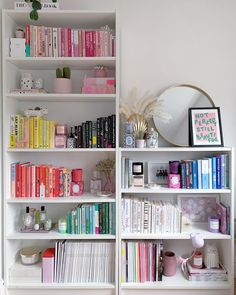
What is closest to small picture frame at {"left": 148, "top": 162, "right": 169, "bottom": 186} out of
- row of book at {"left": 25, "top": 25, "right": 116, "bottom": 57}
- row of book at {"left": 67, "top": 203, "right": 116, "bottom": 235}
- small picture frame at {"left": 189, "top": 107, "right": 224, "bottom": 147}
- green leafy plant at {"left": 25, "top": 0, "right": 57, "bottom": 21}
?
small picture frame at {"left": 189, "top": 107, "right": 224, "bottom": 147}

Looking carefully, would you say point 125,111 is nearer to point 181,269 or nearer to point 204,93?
point 204,93

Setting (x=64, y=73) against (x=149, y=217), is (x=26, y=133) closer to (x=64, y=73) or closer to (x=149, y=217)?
(x=64, y=73)

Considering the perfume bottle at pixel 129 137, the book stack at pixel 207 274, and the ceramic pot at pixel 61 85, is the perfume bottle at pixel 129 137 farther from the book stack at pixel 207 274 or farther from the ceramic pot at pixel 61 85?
the book stack at pixel 207 274

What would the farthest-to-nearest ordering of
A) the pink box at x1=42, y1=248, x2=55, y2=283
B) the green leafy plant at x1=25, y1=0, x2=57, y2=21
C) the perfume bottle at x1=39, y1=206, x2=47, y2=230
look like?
the perfume bottle at x1=39, y1=206, x2=47, y2=230 < the pink box at x1=42, y1=248, x2=55, y2=283 < the green leafy plant at x1=25, y1=0, x2=57, y2=21

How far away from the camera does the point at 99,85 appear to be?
85.3 inches

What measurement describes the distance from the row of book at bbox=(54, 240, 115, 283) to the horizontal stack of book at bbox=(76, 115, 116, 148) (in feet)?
2.30

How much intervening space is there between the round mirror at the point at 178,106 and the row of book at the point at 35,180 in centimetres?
81

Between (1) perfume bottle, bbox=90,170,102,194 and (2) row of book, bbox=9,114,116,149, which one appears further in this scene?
(1) perfume bottle, bbox=90,170,102,194

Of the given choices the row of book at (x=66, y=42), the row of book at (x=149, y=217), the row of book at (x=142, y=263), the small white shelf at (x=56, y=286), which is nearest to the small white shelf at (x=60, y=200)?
the row of book at (x=149, y=217)

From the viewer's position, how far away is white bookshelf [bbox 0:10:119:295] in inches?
82.5

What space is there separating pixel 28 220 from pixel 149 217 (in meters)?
0.86

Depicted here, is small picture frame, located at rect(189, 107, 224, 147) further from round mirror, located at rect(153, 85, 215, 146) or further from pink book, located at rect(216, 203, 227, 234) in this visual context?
pink book, located at rect(216, 203, 227, 234)

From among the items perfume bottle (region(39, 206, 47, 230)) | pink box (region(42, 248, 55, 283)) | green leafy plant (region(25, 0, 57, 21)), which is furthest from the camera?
perfume bottle (region(39, 206, 47, 230))

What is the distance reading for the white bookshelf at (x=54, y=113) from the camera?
2096 mm
